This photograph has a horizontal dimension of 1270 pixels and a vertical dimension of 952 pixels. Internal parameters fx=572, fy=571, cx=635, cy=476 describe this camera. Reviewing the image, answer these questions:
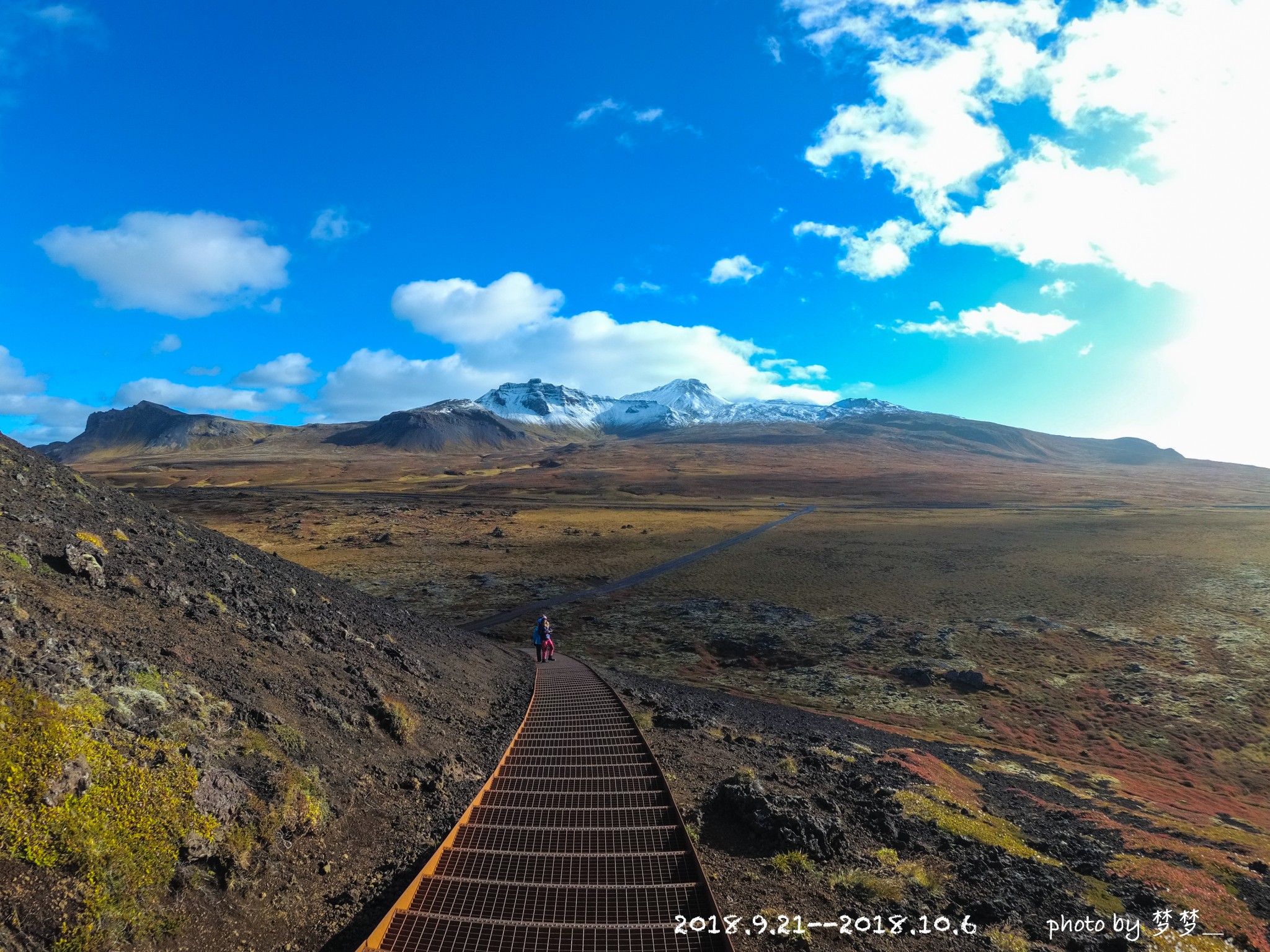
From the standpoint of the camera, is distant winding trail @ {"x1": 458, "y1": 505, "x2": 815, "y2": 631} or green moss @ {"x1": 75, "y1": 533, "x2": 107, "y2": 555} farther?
distant winding trail @ {"x1": 458, "y1": 505, "x2": 815, "y2": 631}

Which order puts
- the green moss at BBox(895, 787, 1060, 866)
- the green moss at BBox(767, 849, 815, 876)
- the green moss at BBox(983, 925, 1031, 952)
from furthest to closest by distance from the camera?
1. the green moss at BBox(895, 787, 1060, 866)
2. the green moss at BBox(767, 849, 815, 876)
3. the green moss at BBox(983, 925, 1031, 952)

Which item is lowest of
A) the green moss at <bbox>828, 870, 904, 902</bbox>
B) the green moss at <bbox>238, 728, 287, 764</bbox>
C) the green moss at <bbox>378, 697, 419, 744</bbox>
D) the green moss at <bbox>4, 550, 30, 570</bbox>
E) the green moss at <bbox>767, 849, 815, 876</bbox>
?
the green moss at <bbox>828, 870, 904, 902</bbox>

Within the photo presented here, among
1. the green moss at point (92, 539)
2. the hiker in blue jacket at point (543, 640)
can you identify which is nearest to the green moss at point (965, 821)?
the hiker in blue jacket at point (543, 640)

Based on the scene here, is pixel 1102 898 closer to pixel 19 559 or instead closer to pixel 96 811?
pixel 96 811

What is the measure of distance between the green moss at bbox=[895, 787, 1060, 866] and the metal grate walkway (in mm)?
5422

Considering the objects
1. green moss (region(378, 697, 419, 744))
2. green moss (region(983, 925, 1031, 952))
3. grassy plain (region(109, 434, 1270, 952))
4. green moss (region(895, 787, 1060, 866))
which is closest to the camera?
green moss (region(983, 925, 1031, 952))

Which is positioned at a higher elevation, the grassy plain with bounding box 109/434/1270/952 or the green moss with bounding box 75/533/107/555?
the green moss with bounding box 75/533/107/555

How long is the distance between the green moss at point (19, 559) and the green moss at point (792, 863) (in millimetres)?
13602

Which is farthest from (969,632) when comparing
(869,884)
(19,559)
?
(19,559)

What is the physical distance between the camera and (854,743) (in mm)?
16688

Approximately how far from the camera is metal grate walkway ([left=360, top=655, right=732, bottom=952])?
18.9 ft

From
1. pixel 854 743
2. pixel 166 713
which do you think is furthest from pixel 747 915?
pixel 854 743

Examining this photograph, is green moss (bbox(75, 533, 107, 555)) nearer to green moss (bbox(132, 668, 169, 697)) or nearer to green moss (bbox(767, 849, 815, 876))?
green moss (bbox(132, 668, 169, 697))

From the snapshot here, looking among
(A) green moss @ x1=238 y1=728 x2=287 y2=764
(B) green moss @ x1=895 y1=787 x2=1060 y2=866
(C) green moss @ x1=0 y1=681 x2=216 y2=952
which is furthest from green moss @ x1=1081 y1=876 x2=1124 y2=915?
(A) green moss @ x1=238 y1=728 x2=287 y2=764
